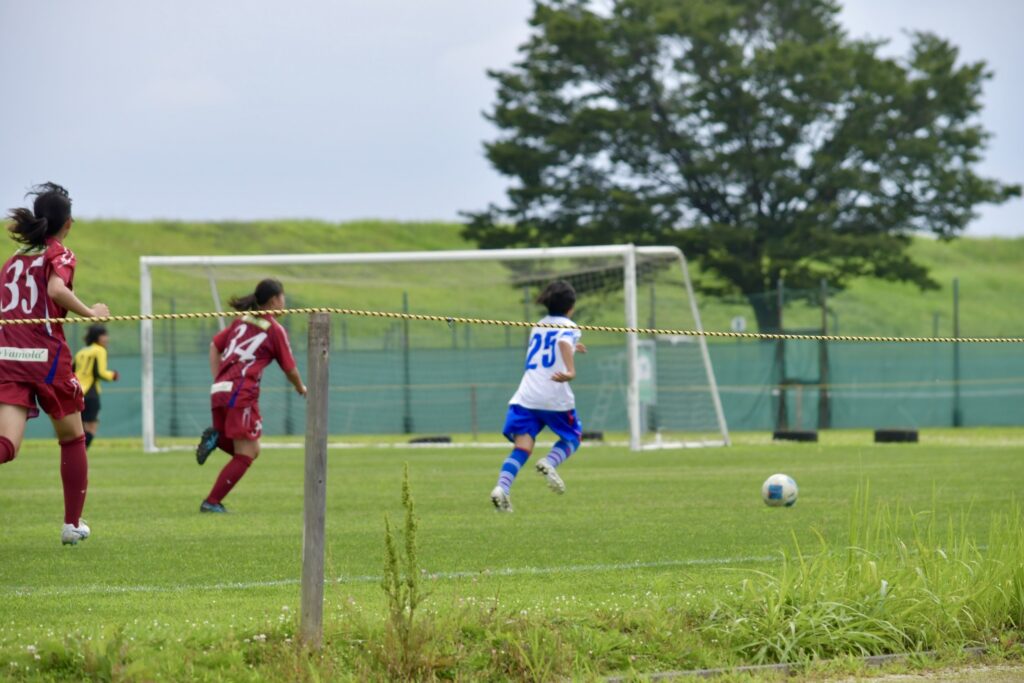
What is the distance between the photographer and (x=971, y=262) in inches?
3236

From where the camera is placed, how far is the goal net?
2284 cm

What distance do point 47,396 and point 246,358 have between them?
11.3 ft

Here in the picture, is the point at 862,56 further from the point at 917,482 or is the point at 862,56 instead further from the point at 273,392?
the point at 917,482

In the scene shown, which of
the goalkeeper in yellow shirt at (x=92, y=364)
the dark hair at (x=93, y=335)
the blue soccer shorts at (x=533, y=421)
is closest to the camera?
the blue soccer shorts at (x=533, y=421)

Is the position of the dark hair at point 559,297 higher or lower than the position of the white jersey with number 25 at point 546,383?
higher

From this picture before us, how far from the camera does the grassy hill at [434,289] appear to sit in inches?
2373

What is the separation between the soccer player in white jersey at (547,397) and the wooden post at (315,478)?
572 centimetres

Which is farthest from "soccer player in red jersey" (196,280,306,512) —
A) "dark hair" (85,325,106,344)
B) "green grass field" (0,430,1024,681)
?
"dark hair" (85,325,106,344)

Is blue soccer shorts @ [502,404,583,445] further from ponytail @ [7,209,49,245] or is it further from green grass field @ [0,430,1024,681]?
ponytail @ [7,209,49,245]

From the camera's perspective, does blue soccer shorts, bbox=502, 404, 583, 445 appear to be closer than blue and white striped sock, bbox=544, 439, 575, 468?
Yes

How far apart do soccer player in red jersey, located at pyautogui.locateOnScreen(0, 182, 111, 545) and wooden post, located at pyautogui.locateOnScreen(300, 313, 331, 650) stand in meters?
2.83

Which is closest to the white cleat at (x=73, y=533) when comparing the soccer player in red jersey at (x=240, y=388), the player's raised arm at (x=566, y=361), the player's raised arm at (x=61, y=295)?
the player's raised arm at (x=61, y=295)

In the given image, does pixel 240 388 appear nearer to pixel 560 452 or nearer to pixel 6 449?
pixel 560 452

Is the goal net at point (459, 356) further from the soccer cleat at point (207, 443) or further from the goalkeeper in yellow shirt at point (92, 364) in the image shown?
the soccer cleat at point (207, 443)
